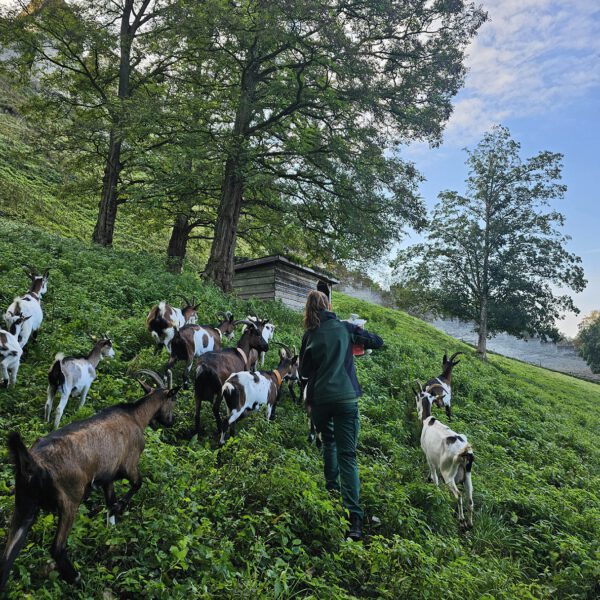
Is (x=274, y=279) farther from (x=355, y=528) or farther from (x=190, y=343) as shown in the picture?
(x=355, y=528)

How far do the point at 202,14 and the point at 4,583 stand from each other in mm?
14497

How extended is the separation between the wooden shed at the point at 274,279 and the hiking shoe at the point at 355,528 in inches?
608

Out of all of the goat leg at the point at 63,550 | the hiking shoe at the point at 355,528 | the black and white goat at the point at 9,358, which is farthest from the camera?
the black and white goat at the point at 9,358

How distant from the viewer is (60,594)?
2979 mm

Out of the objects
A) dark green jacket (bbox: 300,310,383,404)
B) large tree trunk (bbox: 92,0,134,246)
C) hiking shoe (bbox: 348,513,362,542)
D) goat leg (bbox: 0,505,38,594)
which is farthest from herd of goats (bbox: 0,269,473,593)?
large tree trunk (bbox: 92,0,134,246)

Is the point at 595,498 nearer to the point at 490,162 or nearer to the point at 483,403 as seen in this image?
the point at 483,403

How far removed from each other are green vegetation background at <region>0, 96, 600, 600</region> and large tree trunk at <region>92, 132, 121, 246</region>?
515cm

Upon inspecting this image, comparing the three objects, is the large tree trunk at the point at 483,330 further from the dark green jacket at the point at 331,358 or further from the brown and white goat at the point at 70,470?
the brown and white goat at the point at 70,470

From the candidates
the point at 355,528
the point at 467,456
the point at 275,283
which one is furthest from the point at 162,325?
the point at 275,283

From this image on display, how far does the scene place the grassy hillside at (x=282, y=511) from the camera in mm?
3463

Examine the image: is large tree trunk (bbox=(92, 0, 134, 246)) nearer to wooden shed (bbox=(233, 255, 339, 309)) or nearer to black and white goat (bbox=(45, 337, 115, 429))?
wooden shed (bbox=(233, 255, 339, 309))

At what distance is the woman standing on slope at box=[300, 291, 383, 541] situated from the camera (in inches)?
192

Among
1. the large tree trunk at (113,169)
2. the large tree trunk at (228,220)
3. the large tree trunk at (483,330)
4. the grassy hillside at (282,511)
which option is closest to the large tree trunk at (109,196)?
the large tree trunk at (113,169)

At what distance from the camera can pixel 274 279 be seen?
20109 mm
